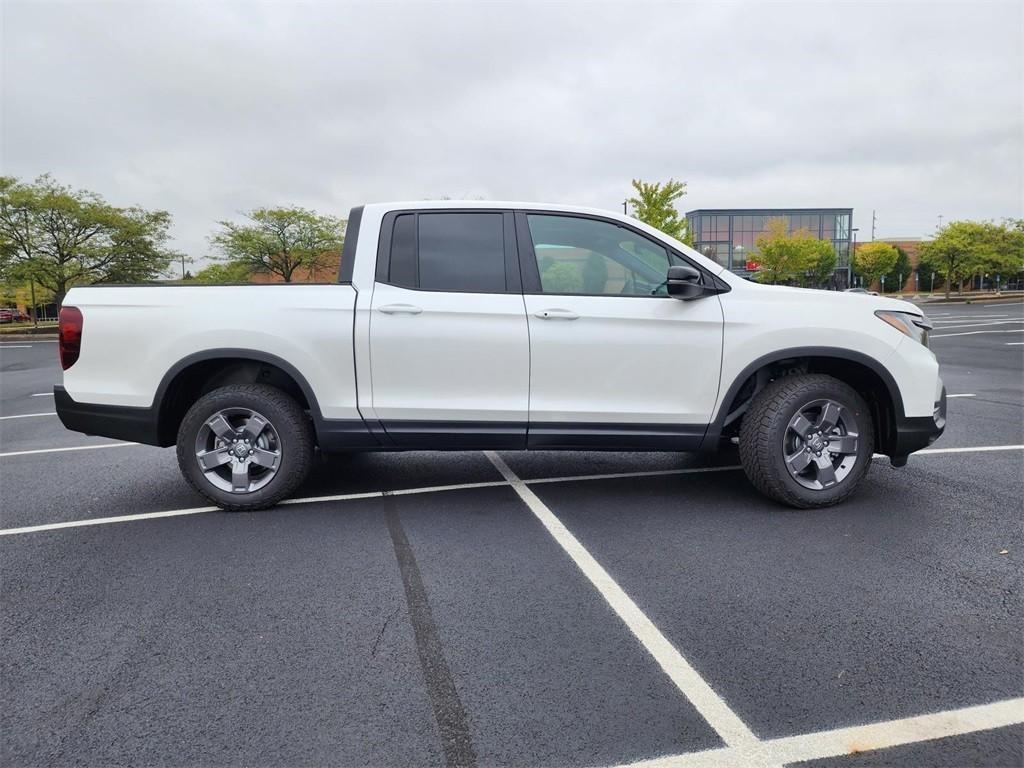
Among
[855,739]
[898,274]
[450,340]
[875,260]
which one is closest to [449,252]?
[450,340]

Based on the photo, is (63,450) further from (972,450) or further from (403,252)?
(972,450)

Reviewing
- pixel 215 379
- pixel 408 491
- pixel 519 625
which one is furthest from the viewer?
pixel 408 491

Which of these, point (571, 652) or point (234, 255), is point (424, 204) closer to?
point (571, 652)

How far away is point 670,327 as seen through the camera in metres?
4.10

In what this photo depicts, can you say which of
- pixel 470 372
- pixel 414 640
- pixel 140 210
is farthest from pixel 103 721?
pixel 140 210

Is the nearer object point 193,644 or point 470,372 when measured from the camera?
point 193,644

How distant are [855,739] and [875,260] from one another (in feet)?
255

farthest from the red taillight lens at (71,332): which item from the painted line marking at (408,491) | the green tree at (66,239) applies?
the green tree at (66,239)

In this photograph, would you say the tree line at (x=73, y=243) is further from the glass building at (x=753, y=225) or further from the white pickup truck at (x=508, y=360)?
the glass building at (x=753, y=225)

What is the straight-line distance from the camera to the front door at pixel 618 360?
161 inches

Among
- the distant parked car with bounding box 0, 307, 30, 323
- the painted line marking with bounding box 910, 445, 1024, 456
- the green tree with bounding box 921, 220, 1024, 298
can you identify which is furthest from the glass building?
the painted line marking with bounding box 910, 445, 1024, 456

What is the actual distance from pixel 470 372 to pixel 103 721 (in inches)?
98.6

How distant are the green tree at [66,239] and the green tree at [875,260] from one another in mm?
65980

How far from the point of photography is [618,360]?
4.09 m
